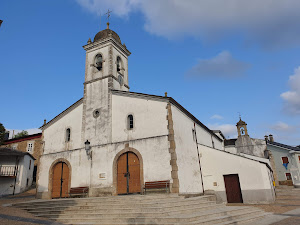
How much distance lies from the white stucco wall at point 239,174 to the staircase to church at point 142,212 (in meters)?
3.78

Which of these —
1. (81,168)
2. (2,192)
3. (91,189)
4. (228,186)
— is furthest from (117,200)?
(2,192)

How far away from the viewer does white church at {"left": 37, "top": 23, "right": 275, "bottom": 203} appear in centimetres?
1407

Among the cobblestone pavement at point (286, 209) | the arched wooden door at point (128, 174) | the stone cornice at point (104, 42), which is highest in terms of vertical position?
the stone cornice at point (104, 42)

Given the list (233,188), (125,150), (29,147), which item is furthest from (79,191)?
(29,147)

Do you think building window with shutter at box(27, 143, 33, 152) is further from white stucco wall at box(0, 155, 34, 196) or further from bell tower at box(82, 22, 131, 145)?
bell tower at box(82, 22, 131, 145)

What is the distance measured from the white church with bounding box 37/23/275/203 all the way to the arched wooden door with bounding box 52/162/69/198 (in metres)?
0.07

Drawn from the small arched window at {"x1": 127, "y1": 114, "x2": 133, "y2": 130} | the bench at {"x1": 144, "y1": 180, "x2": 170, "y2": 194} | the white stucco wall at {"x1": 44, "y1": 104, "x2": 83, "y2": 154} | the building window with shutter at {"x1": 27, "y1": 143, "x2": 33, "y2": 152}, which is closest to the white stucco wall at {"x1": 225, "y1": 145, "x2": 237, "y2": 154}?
the small arched window at {"x1": 127, "y1": 114, "x2": 133, "y2": 130}

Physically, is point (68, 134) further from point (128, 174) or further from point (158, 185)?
point (158, 185)

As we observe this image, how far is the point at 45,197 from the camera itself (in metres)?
16.6

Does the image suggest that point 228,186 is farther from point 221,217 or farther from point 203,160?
point 221,217

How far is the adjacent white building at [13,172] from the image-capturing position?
2350 cm

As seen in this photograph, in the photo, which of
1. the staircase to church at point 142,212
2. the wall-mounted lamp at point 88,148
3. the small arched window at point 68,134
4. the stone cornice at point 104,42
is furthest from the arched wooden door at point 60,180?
the stone cornice at point 104,42

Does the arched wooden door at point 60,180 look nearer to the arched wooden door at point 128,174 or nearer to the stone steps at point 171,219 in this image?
the arched wooden door at point 128,174

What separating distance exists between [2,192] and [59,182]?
1110cm
